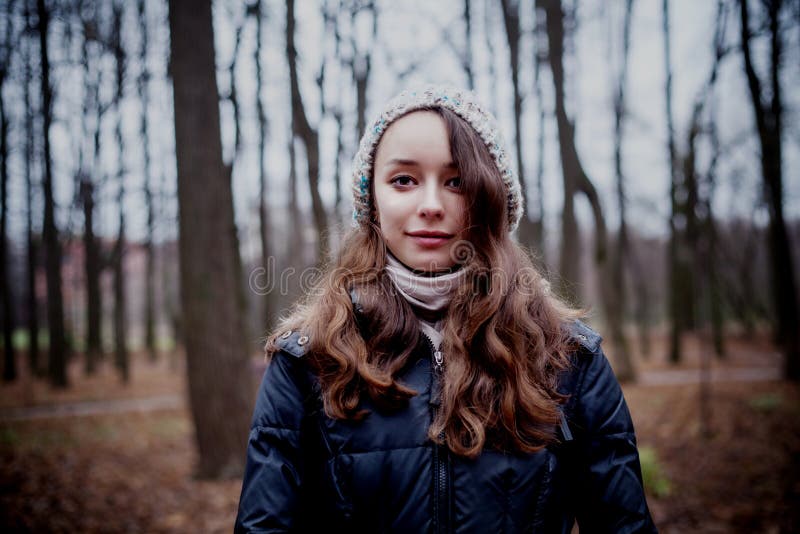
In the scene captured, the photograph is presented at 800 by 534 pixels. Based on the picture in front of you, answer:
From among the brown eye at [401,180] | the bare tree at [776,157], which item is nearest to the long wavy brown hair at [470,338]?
the brown eye at [401,180]

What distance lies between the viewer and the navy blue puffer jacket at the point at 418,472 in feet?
4.47

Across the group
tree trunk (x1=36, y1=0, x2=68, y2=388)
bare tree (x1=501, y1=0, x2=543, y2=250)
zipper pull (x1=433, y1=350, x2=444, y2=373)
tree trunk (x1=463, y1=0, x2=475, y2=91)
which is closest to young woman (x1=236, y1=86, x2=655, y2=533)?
zipper pull (x1=433, y1=350, x2=444, y2=373)

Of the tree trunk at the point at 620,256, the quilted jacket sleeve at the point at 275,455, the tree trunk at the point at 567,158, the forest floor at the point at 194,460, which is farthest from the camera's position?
the tree trunk at the point at 620,256

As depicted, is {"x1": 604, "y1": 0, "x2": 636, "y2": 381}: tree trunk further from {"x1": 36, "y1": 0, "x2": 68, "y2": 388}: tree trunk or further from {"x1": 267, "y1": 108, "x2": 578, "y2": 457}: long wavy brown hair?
{"x1": 36, "y1": 0, "x2": 68, "y2": 388}: tree trunk

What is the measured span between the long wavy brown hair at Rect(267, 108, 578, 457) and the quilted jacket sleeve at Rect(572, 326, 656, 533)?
10 centimetres

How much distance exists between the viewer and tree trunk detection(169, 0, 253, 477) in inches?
209

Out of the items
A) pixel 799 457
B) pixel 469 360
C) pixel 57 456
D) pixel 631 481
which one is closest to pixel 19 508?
pixel 57 456

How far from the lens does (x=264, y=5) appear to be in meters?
8.69

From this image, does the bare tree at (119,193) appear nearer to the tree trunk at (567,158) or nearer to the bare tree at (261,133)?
the bare tree at (261,133)

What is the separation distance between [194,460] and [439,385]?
6.83 metres

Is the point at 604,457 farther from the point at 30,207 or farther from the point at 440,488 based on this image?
the point at 30,207

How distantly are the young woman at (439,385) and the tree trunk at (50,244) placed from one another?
12.1 m

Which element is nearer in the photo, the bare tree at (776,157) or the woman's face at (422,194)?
the woman's face at (422,194)

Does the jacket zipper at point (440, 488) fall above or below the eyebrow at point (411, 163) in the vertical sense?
below
